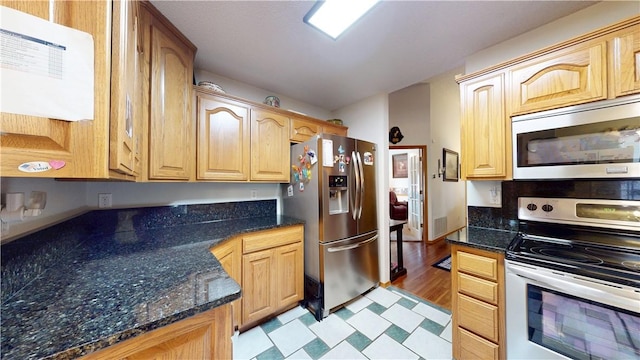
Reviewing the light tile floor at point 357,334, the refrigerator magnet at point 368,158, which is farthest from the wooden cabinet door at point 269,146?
the light tile floor at point 357,334

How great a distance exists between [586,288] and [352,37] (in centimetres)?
194

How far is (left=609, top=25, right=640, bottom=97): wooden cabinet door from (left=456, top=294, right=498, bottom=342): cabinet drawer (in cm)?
136

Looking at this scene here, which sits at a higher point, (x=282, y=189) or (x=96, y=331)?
(x=282, y=189)

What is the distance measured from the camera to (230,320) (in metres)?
0.77

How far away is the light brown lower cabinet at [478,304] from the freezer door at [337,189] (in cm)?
93

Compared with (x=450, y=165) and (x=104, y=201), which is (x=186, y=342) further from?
(x=450, y=165)

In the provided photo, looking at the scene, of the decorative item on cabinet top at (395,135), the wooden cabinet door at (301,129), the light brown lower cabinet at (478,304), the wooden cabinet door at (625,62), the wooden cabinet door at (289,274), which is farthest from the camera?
the decorative item on cabinet top at (395,135)

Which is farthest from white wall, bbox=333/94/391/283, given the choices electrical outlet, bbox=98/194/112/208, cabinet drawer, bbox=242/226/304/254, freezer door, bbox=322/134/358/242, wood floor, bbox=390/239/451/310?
electrical outlet, bbox=98/194/112/208

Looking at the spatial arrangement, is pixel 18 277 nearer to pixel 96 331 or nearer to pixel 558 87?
pixel 96 331

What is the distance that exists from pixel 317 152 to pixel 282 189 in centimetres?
77

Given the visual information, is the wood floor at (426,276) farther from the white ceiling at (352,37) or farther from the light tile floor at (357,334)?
the white ceiling at (352,37)

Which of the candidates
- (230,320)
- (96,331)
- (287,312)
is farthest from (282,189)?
(96,331)

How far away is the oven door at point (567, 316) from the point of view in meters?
0.87

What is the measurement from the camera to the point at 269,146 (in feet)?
6.87
